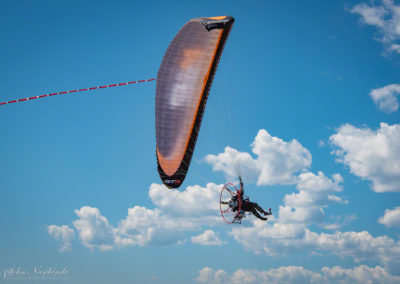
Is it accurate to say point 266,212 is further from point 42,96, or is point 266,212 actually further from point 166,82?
point 42,96

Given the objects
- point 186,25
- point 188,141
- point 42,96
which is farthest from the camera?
point 188,141

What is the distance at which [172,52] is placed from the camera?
34031mm

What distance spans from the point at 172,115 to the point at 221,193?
784 centimetres

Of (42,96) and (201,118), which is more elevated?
(201,118)

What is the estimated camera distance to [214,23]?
1168 inches

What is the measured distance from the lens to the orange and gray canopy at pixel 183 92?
108 ft

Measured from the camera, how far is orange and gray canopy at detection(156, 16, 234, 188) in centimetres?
3284

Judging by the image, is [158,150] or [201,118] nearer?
[201,118]

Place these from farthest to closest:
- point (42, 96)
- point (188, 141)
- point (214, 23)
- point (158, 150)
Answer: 1. point (158, 150)
2. point (188, 141)
3. point (214, 23)
4. point (42, 96)

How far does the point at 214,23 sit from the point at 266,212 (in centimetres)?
1648

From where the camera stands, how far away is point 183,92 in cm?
3475

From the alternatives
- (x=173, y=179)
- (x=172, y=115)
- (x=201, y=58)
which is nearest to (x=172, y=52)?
(x=201, y=58)

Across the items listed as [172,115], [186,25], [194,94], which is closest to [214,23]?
[186,25]

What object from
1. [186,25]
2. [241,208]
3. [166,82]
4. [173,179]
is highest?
[186,25]
